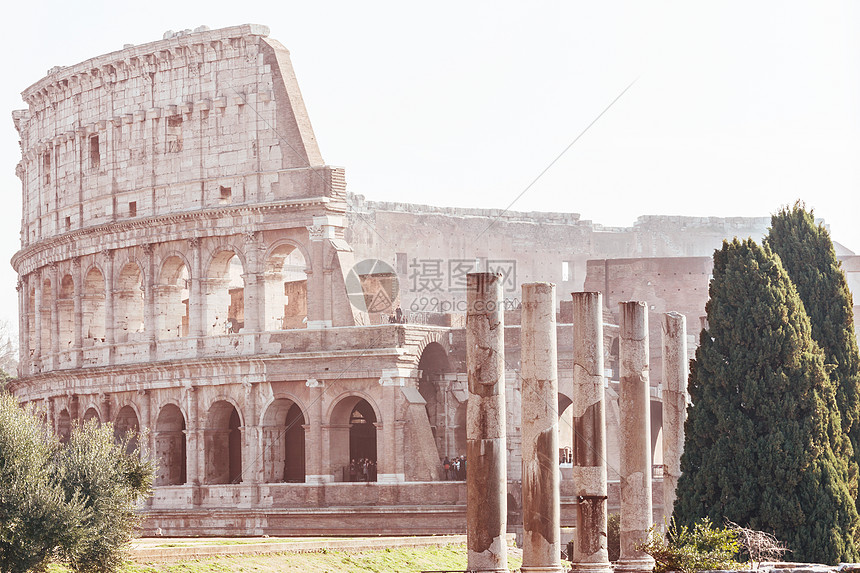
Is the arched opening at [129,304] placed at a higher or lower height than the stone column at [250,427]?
higher

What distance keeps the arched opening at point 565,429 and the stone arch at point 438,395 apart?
284 centimetres

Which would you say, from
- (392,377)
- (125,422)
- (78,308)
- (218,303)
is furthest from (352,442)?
(78,308)

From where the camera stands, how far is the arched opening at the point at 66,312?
133 ft

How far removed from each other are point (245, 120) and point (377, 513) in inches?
418

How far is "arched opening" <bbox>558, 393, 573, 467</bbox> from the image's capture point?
37.8m

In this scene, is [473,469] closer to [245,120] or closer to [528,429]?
[528,429]

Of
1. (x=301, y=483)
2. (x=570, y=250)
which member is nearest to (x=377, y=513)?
(x=301, y=483)

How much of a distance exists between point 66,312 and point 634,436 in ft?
75.0

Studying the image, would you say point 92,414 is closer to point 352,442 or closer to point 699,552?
point 352,442

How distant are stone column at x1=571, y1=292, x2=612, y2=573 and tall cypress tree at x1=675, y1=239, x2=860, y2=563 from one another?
2523 mm

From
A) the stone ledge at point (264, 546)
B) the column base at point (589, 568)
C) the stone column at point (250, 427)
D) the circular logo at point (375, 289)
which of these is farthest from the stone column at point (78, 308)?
the column base at point (589, 568)

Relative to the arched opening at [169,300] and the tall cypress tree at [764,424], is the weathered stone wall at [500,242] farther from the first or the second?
the tall cypress tree at [764,424]

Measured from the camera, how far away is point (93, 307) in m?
39.8

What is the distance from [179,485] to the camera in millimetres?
36406
